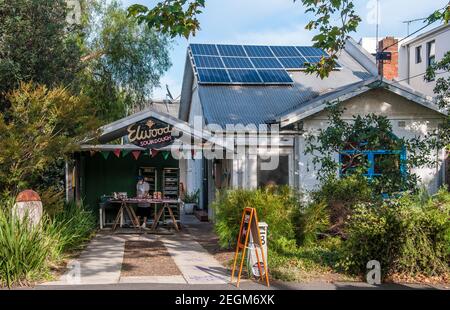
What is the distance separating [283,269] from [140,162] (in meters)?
8.82

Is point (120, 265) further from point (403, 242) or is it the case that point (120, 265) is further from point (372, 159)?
point (372, 159)

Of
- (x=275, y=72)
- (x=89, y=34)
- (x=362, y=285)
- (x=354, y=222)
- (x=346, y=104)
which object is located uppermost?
(x=89, y=34)

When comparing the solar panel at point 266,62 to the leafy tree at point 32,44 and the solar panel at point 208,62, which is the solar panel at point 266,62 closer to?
the solar panel at point 208,62

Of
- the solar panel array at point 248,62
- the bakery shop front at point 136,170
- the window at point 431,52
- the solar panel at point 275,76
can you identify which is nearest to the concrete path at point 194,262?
the bakery shop front at point 136,170

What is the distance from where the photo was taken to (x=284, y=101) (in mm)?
17984

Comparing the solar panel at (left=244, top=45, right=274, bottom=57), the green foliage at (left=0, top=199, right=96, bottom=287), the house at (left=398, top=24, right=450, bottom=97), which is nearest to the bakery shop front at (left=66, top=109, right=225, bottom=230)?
the green foliage at (left=0, top=199, right=96, bottom=287)

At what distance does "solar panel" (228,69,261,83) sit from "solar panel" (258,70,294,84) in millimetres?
246

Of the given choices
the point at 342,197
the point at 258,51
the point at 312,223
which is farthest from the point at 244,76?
the point at 312,223

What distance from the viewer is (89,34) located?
81.6 ft

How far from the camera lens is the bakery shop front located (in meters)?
Result: 15.4

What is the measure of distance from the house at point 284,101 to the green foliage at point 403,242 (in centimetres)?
570

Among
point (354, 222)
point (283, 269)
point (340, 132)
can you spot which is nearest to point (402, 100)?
point (340, 132)

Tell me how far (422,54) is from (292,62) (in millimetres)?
13211

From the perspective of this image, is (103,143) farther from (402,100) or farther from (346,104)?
(402,100)
